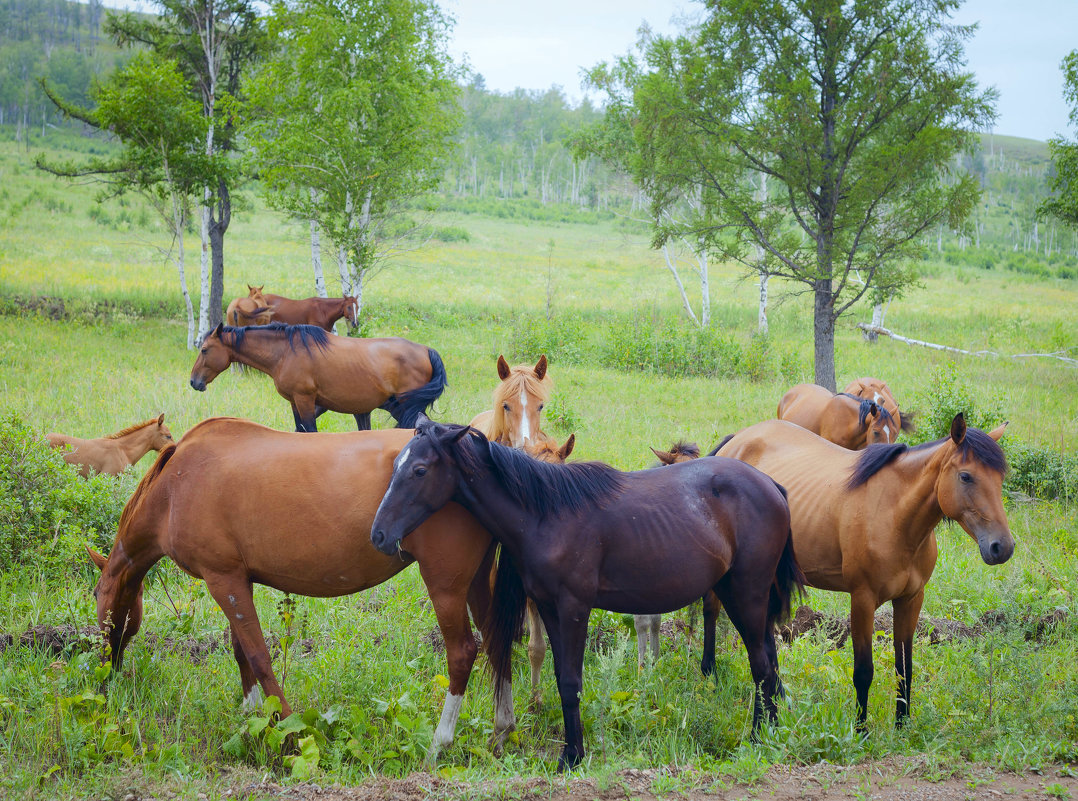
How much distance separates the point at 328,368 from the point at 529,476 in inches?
258

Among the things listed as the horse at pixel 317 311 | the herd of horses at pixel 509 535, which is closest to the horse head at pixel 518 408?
the herd of horses at pixel 509 535

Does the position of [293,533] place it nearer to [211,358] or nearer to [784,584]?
[784,584]

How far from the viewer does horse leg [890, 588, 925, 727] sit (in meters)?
4.61

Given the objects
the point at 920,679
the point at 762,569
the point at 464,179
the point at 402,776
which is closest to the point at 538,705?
the point at 402,776

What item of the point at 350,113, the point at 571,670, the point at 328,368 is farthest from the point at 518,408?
the point at 350,113

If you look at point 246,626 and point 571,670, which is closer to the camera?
point 571,670

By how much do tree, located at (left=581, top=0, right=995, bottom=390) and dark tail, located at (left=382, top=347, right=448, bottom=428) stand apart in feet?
20.8

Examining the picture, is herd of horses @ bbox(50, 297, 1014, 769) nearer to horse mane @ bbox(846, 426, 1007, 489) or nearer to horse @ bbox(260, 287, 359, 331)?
horse mane @ bbox(846, 426, 1007, 489)

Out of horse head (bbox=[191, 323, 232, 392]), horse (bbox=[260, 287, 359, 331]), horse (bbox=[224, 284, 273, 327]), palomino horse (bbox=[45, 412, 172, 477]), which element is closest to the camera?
palomino horse (bbox=[45, 412, 172, 477])

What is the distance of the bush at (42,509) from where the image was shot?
6156mm

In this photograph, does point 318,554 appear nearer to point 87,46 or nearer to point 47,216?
point 47,216

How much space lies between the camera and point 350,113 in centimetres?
1628

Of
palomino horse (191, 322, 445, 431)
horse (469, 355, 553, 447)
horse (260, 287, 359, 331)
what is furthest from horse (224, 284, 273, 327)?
horse (469, 355, 553, 447)

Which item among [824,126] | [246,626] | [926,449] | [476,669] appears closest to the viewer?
[246,626]
